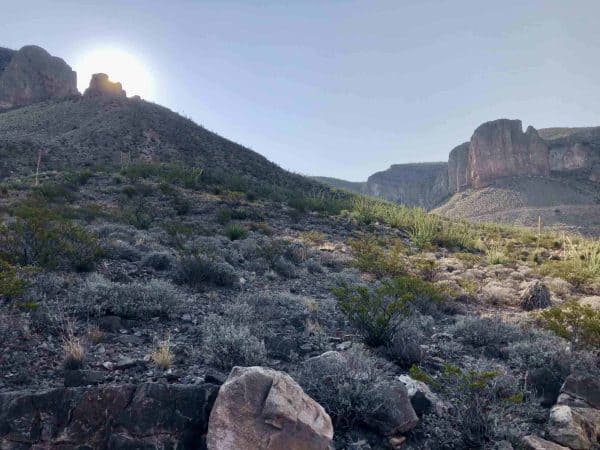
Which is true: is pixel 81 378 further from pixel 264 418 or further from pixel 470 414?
pixel 470 414

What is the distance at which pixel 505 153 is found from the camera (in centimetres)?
10144

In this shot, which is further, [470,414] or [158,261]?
[158,261]

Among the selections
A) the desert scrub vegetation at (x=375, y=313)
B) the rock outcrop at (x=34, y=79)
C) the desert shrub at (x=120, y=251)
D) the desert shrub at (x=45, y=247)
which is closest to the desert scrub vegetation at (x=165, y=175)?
the desert shrub at (x=120, y=251)

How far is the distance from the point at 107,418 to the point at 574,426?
380 cm

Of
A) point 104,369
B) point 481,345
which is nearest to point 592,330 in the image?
point 481,345

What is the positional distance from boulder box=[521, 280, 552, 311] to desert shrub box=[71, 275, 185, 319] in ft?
22.0

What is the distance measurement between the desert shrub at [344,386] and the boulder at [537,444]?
1173 mm

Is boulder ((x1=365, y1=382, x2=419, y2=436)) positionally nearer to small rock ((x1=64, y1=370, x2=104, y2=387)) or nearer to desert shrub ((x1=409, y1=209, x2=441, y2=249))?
small rock ((x1=64, y1=370, x2=104, y2=387))

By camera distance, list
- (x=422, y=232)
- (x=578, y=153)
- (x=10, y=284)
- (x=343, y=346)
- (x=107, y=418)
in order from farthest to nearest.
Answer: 1. (x=578, y=153)
2. (x=422, y=232)
3. (x=343, y=346)
4. (x=10, y=284)
5. (x=107, y=418)

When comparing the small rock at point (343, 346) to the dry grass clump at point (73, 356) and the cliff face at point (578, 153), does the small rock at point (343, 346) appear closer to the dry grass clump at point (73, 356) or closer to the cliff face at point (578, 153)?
the dry grass clump at point (73, 356)

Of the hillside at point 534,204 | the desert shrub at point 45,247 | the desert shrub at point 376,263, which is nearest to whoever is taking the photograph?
the desert shrub at point 45,247

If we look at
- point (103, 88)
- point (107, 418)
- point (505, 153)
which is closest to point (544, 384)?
point (107, 418)

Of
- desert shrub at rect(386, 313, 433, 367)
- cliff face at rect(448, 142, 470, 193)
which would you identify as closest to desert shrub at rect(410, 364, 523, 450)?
desert shrub at rect(386, 313, 433, 367)

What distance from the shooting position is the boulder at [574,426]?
358 centimetres
